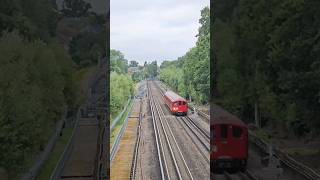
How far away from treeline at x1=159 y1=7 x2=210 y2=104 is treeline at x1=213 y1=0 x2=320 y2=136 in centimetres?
283

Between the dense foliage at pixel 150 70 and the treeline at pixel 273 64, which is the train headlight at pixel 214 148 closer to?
the treeline at pixel 273 64

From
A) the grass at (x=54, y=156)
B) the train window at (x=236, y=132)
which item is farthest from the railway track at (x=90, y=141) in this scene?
the train window at (x=236, y=132)

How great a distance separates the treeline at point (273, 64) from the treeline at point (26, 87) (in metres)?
12.0

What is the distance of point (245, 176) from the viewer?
71.1 ft

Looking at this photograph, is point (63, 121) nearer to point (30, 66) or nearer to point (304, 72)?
point (30, 66)

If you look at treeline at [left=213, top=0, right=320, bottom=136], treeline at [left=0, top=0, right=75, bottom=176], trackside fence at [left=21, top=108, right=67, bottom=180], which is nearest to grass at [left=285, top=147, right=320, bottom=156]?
treeline at [left=213, top=0, right=320, bottom=136]

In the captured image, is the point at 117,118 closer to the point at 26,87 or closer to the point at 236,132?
the point at 26,87

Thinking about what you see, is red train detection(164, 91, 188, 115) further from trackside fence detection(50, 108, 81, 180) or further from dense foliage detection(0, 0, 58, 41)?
dense foliage detection(0, 0, 58, 41)

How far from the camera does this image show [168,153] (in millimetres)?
25312

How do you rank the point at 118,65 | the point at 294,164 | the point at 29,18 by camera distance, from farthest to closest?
Answer: 1. the point at 29,18
2. the point at 118,65
3. the point at 294,164

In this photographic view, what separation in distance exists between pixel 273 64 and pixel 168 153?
831cm

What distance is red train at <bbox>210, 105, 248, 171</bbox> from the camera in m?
21.6

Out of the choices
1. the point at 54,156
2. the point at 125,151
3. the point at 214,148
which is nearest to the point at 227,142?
the point at 214,148

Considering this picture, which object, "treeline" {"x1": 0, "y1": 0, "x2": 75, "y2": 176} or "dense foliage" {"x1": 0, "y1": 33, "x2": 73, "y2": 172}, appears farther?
"treeline" {"x1": 0, "y1": 0, "x2": 75, "y2": 176}
